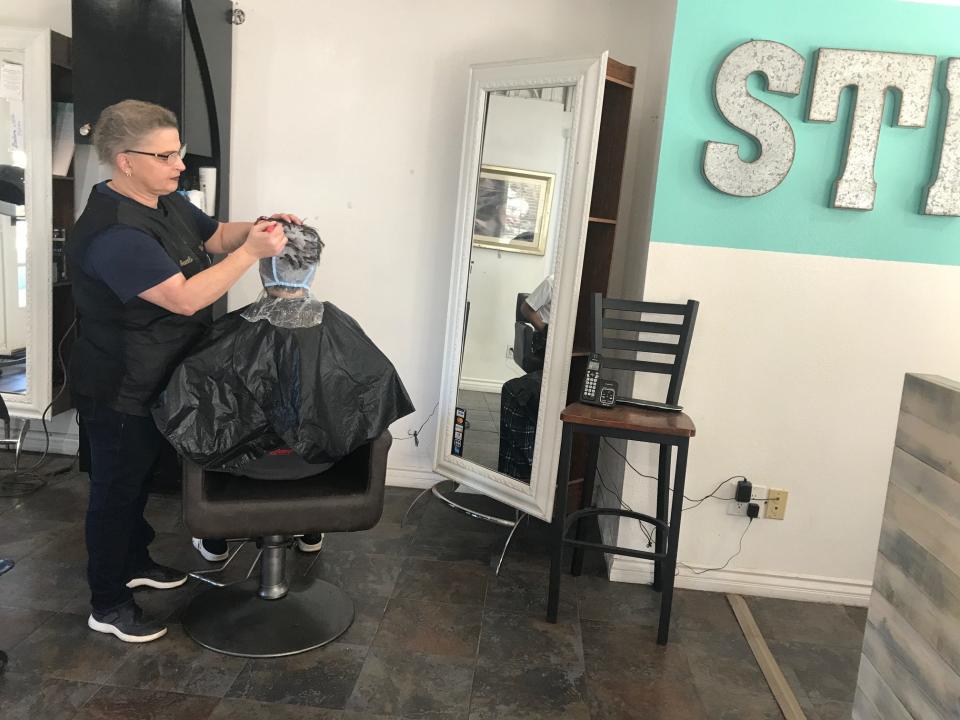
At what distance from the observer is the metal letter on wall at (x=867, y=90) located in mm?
2189

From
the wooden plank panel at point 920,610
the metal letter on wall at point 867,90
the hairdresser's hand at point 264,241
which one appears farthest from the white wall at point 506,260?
the wooden plank panel at point 920,610

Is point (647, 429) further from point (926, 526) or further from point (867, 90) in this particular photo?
point (867, 90)

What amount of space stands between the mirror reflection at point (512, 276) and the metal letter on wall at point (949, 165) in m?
1.13

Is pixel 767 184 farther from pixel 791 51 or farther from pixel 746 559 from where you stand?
pixel 746 559

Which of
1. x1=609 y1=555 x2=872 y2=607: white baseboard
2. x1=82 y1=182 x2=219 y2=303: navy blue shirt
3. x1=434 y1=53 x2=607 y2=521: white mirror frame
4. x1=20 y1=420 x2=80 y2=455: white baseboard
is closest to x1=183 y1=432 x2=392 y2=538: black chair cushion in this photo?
x1=82 y1=182 x2=219 y2=303: navy blue shirt

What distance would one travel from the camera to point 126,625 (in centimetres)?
202

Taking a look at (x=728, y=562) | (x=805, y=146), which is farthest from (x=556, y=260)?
(x=728, y=562)

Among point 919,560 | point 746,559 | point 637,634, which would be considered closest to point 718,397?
point 746,559

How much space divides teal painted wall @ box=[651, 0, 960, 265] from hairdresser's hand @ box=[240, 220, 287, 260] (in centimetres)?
120

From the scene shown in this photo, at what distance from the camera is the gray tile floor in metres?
1.82

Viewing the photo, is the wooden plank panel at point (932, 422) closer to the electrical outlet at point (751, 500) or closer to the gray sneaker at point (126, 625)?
the electrical outlet at point (751, 500)

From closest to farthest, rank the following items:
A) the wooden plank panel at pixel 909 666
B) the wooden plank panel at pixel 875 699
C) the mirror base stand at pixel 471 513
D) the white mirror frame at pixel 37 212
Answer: the wooden plank panel at pixel 909 666
the wooden plank panel at pixel 875 699
the mirror base stand at pixel 471 513
the white mirror frame at pixel 37 212

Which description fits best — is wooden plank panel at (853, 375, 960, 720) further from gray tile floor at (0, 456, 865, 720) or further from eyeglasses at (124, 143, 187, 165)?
eyeglasses at (124, 143, 187, 165)

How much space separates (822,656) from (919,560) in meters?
0.99
